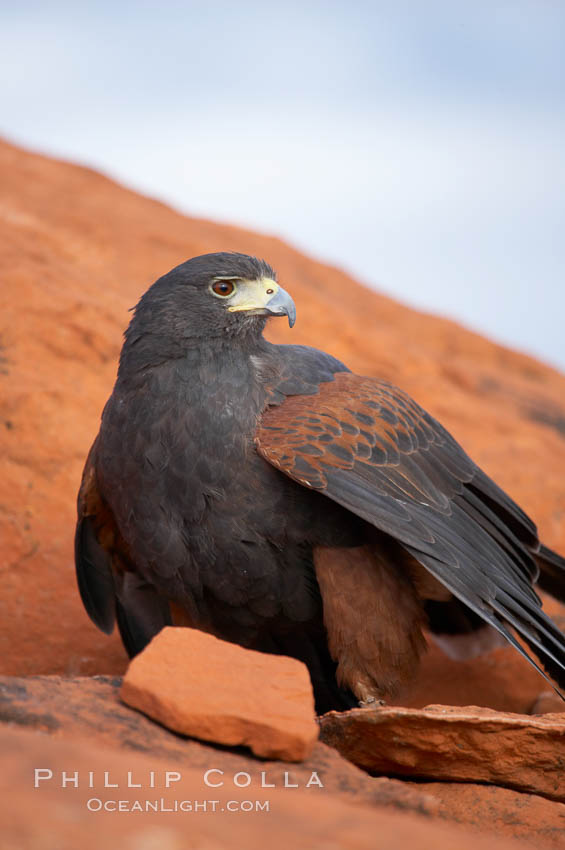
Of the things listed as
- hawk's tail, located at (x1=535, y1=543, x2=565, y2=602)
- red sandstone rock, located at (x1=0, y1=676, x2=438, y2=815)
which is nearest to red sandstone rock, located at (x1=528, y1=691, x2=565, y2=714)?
hawk's tail, located at (x1=535, y1=543, x2=565, y2=602)

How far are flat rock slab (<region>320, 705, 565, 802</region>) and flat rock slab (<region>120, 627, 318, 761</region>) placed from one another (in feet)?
1.89

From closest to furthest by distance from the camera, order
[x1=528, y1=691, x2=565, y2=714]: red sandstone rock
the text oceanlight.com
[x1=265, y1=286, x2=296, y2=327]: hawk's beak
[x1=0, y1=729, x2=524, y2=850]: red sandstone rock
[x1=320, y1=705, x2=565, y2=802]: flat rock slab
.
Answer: [x1=0, y1=729, x2=524, y2=850]: red sandstone rock
the text oceanlight.com
[x1=320, y1=705, x2=565, y2=802]: flat rock slab
[x1=265, y1=286, x2=296, y2=327]: hawk's beak
[x1=528, y1=691, x2=565, y2=714]: red sandstone rock

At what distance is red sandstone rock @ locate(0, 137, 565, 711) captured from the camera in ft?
18.8

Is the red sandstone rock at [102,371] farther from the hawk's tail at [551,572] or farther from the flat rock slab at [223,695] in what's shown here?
the flat rock slab at [223,695]

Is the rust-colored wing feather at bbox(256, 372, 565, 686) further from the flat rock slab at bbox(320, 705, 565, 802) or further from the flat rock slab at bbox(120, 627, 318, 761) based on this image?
the flat rock slab at bbox(120, 627, 318, 761)

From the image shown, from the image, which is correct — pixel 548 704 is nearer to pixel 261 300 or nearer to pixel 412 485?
pixel 412 485

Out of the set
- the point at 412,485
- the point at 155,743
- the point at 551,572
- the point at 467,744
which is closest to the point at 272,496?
the point at 412,485

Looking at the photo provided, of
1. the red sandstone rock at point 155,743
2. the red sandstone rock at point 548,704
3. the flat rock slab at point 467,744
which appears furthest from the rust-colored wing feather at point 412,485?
the red sandstone rock at point 155,743

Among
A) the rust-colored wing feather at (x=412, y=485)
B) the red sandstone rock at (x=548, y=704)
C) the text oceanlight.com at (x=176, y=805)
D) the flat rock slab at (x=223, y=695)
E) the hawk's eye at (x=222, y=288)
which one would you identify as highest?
the hawk's eye at (x=222, y=288)

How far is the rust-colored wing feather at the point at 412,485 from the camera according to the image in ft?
13.6

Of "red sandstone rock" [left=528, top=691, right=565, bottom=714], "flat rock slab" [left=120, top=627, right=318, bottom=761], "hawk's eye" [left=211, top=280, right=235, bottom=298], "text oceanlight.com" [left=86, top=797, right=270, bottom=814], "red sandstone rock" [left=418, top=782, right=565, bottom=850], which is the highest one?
"hawk's eye" [left=211, top=280, right=235, bottom=298]

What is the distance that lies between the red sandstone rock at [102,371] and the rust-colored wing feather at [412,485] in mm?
885

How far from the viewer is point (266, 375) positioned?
462 cm

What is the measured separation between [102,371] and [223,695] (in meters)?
4.16
